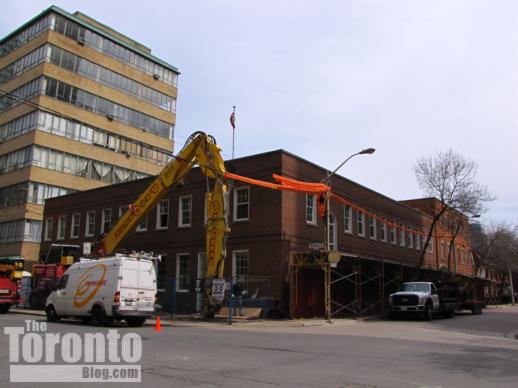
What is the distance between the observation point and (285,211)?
26781mm

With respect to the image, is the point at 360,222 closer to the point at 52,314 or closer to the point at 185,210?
the point at 185,210

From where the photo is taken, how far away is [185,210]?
32.0 metres

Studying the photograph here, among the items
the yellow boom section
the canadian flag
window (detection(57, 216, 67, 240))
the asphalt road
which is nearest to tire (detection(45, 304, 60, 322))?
the asphalt road

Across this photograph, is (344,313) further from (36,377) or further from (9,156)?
(9,156)

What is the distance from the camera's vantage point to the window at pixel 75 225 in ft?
132

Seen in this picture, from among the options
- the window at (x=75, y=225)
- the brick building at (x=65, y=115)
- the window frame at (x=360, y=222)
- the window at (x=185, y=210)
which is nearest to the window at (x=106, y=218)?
the window at (x=75, y=225)

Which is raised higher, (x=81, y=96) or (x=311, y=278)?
(x=81, y=96)

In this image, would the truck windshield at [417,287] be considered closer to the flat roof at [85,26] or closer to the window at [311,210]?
the window at [311,210]

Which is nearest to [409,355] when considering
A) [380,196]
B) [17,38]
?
[380,196]

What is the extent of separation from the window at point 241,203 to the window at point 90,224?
50.7ft

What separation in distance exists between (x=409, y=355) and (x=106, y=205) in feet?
99.8

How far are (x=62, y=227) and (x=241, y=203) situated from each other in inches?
811

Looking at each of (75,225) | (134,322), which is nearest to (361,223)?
(134,322)

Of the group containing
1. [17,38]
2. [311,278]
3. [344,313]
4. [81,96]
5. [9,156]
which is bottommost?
[344,313]
